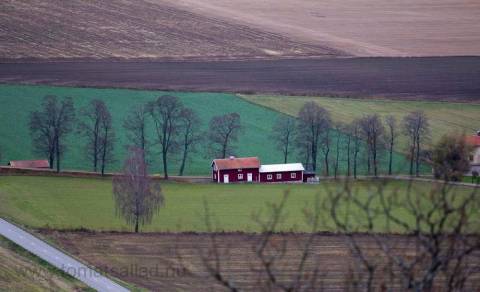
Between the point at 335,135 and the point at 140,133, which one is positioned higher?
the point at 335,135

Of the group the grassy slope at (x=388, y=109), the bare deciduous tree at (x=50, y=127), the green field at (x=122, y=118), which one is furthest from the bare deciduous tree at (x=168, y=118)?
the grassy slope at (x=388, y=109)

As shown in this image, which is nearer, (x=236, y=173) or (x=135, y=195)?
(x=135, y=195)

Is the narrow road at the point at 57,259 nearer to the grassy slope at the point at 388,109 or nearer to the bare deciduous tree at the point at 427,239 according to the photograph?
the bare deciduous tree at the point at 427,239

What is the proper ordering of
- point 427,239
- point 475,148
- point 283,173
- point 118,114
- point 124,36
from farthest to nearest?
1. point 124,36
2. point 118,114
3. point 475,148
4. point 283,173
5. point 427,239

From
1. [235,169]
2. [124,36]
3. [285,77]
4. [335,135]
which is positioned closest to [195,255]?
[235,169]

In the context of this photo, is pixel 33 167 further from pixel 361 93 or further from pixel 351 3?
pixel 351 3

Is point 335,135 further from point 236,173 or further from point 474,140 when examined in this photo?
point 474,140

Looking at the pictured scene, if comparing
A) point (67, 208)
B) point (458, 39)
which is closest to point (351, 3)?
point (458, 39)
